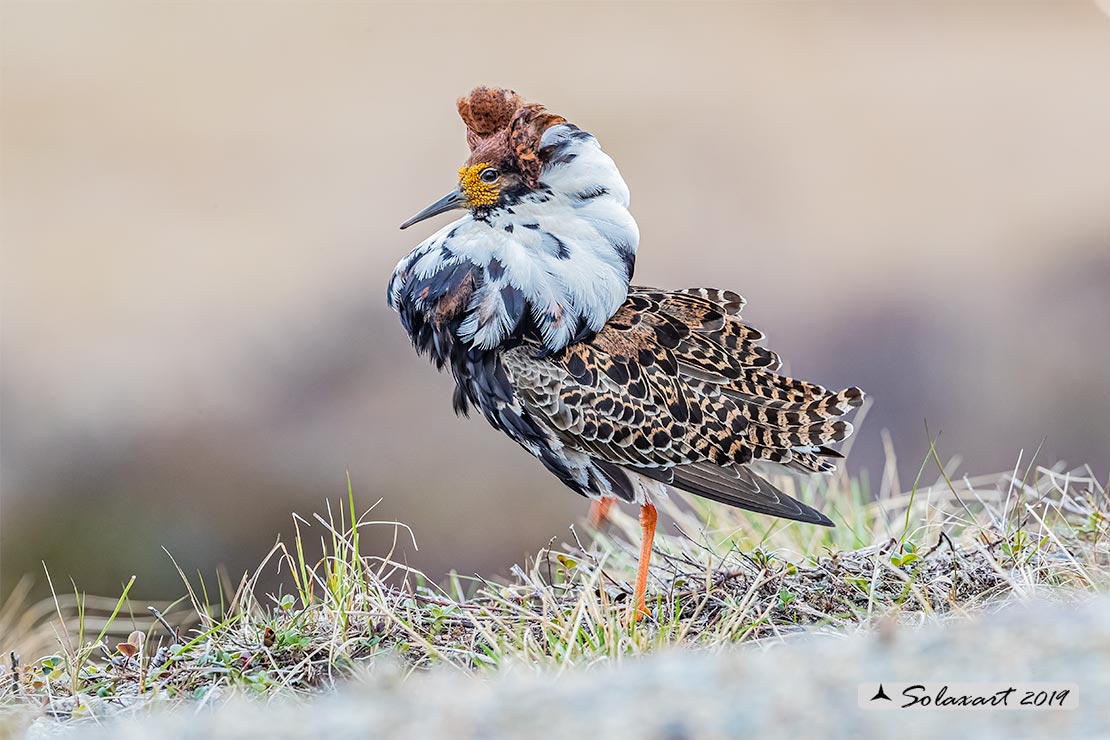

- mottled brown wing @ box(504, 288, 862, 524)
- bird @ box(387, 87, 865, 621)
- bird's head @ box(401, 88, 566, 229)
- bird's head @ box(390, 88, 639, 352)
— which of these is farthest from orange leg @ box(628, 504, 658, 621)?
bird's head @ box(401, 88, 566, 229)

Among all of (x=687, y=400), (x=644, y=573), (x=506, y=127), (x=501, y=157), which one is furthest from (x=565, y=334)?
(x=644, y=573)

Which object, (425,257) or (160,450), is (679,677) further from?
(160,450)

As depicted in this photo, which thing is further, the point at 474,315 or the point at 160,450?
the point at 160,450

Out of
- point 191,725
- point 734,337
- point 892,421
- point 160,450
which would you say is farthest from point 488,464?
point 191,725

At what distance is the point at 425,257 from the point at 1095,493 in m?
2.95

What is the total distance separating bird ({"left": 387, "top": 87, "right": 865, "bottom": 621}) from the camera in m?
4.42

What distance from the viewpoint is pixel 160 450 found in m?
9.80

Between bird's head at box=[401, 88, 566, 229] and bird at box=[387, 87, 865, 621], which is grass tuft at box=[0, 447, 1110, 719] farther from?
bird's head at box=[401, 88, 566, 229]

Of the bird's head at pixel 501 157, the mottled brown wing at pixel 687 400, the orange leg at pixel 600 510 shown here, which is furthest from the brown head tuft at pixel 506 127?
the orange leg at pixel 600 510

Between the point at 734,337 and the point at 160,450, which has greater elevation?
the point at 734,337

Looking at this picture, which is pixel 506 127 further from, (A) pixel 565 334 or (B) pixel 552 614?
(B) pixel 552 614

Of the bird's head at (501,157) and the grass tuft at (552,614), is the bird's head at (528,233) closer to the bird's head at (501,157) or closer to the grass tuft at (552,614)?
the bird's head at (501,157)

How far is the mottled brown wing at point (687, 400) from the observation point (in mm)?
4449

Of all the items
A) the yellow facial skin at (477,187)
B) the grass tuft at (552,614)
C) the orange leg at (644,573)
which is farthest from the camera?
the yellow facial skin at (477,187)
